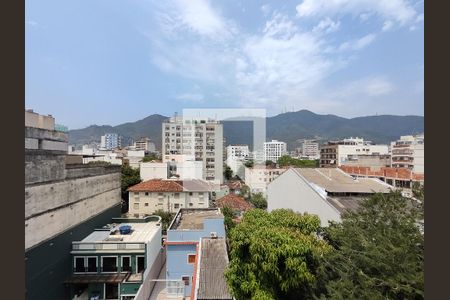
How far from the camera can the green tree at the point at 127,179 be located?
79.5 ft

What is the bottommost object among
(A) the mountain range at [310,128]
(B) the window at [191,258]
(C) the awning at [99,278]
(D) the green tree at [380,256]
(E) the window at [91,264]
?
(C) the awning at [99,278]

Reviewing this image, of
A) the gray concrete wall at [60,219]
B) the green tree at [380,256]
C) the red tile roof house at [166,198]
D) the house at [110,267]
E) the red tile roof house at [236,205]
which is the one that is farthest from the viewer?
the red tile roof house at [166,198]

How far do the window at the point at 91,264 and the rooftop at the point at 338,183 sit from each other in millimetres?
8417

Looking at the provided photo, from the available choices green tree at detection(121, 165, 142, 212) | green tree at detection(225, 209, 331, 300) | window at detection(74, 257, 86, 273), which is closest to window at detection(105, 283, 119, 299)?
window at detection(74, 257, 86, 273)

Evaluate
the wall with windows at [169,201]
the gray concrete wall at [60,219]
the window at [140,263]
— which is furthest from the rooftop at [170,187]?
the window at [140,263]

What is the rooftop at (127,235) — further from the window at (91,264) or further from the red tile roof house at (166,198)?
the red tile roof house at (166,198)

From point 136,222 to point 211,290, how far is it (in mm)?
9239

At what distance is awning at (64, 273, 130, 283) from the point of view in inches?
384

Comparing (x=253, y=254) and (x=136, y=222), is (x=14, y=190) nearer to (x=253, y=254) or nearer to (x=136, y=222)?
(x=253, y=254)

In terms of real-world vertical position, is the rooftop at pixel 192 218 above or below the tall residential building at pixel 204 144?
below

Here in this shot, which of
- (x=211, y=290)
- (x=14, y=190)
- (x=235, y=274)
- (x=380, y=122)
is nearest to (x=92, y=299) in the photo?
(x=211, y=290)

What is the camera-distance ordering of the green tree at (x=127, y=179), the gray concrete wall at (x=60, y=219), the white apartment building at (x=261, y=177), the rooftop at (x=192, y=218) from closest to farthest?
the gray concrete wall at (x=60, y=219) < the rooftop at (x=192, y=218) < the green tree at (x=127, y=179) < the white apartment building at (x=261, y=177)

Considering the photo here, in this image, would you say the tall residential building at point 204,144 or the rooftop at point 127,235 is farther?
the tall residential building at point 204,144

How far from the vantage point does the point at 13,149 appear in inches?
57.7
